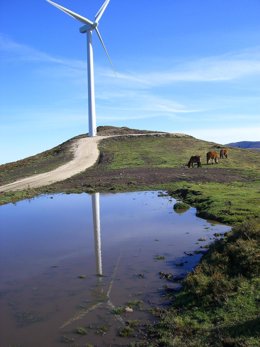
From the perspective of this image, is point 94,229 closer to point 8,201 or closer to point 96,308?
point 96,308

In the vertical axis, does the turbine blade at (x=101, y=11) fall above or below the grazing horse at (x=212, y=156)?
above

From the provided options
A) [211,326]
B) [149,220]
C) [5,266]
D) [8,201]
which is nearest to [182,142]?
[8,201]

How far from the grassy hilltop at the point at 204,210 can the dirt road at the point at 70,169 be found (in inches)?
69.4

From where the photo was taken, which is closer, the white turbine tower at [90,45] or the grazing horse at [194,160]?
the grazing horse at [194,160]

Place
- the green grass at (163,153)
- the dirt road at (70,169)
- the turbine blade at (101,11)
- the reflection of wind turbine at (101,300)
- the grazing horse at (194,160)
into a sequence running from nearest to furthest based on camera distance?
the reflection of wind turbine at (101,300)
the dirt road at (70,169)
the grazing horse at (194,160)
the green grass at (163,153)
the turbine blade at (101,11)

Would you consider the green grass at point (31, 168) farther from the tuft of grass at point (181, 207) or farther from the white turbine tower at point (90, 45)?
the tuft of grass at point (181, 207)

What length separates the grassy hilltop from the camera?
11.8 meters

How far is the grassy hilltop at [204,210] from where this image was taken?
11812 mm

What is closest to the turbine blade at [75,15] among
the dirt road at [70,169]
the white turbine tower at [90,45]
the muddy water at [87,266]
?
the white turbine tower at [90,45]

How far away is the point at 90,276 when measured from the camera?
17750mm

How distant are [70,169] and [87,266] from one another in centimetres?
4350

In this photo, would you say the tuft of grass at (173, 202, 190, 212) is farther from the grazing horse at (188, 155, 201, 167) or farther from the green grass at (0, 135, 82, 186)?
the green grass at (0, 135, 82, 186)

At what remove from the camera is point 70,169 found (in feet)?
203

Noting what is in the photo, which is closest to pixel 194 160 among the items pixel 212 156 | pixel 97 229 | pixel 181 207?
pixel 212 156
